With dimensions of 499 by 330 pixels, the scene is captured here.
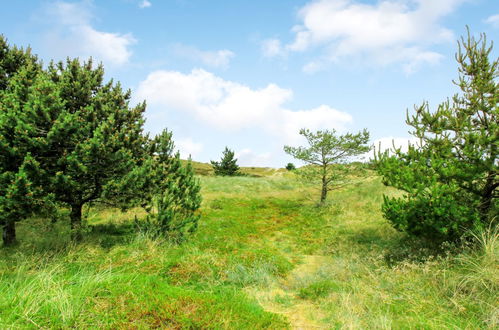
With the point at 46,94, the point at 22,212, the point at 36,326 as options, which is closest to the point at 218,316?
the point at 36,326

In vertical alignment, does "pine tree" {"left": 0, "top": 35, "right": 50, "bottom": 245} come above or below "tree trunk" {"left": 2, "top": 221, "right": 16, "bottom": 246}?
above

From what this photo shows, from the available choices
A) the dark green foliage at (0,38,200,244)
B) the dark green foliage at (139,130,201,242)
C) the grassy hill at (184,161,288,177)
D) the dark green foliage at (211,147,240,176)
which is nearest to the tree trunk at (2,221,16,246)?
the dark green foliage at (0,38,200,244)

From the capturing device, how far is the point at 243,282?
6.26 meters

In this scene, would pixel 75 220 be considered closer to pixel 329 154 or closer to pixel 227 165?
pixel 329 154

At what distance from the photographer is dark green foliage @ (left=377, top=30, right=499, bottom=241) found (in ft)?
22.1

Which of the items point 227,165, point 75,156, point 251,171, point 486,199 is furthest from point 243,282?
point 251,171

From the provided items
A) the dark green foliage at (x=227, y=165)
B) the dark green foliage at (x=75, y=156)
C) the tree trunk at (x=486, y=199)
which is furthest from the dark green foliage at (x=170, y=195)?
the dark green foliage at (x=227, y=165)

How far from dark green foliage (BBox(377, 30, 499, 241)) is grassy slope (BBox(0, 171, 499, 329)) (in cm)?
102

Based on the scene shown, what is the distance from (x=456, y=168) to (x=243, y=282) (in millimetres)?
6555

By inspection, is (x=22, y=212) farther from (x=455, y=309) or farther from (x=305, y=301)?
(x=455, y=309)

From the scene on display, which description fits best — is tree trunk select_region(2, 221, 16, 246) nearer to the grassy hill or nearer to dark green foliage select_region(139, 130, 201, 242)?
dark green foliage select_region(139, 130, 201, 242)

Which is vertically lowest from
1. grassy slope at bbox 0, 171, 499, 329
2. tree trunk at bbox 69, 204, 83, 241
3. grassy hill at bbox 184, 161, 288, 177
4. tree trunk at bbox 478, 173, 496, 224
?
grassy slope at bbox 0, 171, 499, 329

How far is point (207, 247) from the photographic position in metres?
8.91

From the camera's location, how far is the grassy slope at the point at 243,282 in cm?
403
